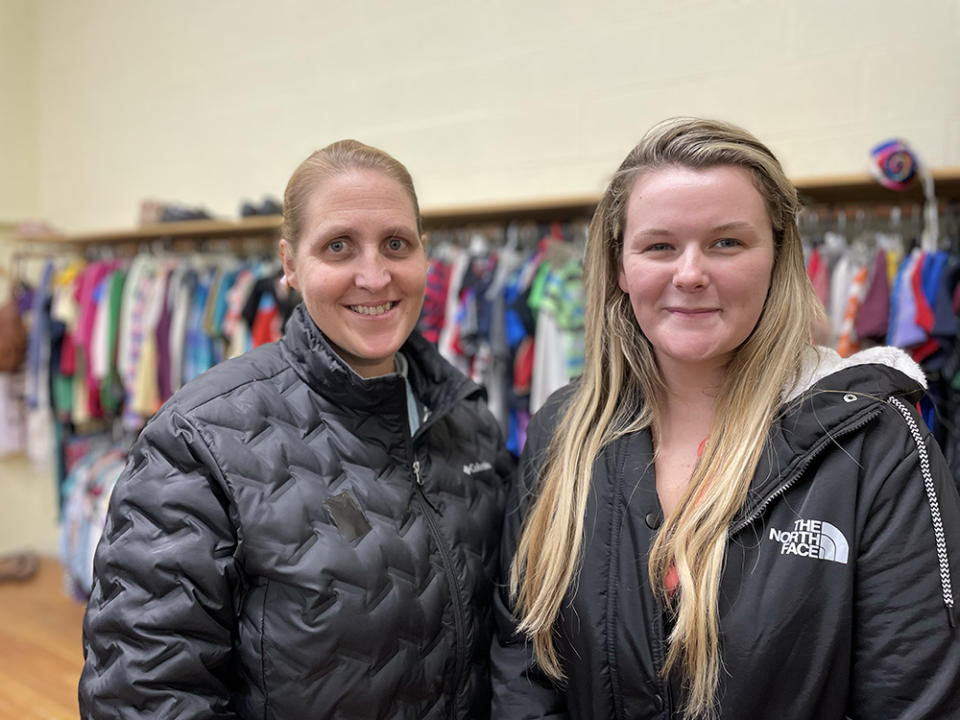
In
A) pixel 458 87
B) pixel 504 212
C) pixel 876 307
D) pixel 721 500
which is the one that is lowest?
pixel 721 500

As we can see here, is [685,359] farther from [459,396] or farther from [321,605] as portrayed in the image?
[321,605]

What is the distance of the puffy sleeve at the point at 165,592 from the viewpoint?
1126 mm

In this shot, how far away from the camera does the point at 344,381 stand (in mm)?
1312

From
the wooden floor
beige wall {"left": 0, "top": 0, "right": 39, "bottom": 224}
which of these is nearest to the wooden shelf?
beige wall {"left": 0, "top": 0, "right": 39, "bottom": 224}

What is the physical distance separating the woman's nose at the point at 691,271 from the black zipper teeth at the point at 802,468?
291mm

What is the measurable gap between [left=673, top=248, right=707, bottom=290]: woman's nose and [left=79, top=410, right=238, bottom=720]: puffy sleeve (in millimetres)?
773

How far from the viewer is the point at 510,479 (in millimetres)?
1612

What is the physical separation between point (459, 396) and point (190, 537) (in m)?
0.54

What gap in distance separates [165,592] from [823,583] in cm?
95

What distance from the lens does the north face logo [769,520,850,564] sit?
3.51 feet

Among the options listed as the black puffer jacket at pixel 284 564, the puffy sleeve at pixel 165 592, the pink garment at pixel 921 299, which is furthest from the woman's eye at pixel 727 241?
the pink garment at pixel 921 299

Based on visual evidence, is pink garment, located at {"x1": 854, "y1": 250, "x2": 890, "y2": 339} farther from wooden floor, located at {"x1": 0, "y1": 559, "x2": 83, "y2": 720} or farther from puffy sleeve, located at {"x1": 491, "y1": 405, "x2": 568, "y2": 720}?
wooden floor, located at {"x1": 0, "y1": 559, "x2": 83, "y2": 720}

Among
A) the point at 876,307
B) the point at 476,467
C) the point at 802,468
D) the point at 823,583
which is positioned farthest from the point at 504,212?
the point at 823,583

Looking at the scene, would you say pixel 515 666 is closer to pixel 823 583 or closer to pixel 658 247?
pixel 823 583
